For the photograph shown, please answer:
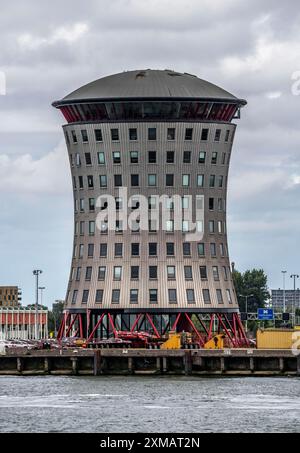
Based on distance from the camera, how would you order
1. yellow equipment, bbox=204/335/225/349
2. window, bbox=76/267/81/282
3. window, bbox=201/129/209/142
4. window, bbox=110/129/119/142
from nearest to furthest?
1. yellow equipment, bbox=204/335/225/349
2. window, bbox=110/129/119/142
3. window, bbox=201/129/209/142
4. window, bbox=76/267/81/282

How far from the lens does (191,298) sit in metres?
189

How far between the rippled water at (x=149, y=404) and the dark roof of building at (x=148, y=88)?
116 ft

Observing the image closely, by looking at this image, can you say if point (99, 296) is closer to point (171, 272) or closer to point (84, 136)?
point (171, 272)

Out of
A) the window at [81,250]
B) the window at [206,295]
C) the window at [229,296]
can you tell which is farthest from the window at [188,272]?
the window at [81,250]

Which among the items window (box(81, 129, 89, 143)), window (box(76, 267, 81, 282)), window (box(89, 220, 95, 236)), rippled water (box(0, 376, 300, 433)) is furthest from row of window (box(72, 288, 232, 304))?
rippled water (box(0, 376, 300, 433))

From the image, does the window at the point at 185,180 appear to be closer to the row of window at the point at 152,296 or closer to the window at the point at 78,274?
the row of window at the point at 152,296

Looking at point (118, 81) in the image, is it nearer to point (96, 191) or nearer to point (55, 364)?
point (96, 191)

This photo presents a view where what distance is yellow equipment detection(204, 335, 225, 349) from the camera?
180m

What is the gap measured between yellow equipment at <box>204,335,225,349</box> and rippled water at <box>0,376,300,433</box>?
68.8 feet

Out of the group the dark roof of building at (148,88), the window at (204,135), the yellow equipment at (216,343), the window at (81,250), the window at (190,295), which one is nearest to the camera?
the yellow equipment at (216,343)

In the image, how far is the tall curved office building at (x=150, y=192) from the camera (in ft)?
616

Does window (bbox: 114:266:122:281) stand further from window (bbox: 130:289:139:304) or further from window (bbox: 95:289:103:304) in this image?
window (bbox: 95:289:103:304)

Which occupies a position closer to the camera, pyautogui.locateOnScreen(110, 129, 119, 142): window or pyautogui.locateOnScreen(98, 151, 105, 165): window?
pyautogui.locateOnScreen(110, 129, 119, 142): window
